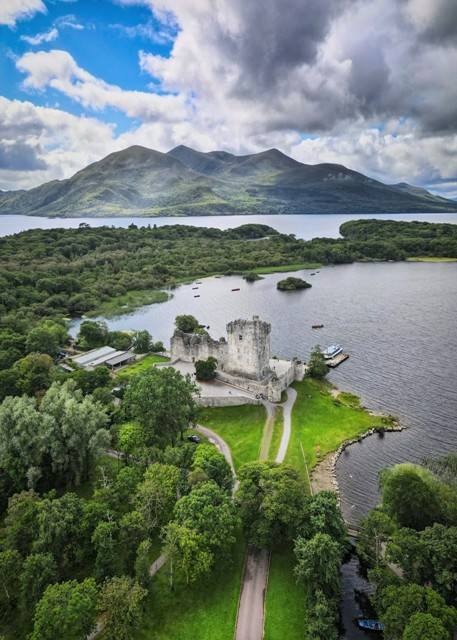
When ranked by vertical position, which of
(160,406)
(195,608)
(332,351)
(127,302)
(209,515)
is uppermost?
(160,406)

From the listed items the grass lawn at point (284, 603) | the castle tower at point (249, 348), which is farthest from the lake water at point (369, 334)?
the castle tower at point (249, 348)

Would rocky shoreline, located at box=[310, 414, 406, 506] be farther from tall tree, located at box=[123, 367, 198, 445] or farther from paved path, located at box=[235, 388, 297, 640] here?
tall tree, located at box=[123, 367, 198, 445]

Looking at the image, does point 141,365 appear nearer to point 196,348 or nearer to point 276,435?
point 196,348

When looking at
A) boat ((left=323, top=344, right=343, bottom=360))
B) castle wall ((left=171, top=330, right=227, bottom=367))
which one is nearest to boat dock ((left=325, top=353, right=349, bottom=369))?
boat ((left=323, top=344, right=343, bottom=360))

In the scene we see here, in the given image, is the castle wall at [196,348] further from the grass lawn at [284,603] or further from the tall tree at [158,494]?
the grass lawn at [284,603]

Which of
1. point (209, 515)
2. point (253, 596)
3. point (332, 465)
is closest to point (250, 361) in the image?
point (332, 465)

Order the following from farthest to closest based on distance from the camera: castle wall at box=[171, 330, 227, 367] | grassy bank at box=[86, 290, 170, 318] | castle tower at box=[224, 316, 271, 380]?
1. grassy bank at box=[86, 290, 170, 318]
2. castle wall at box=[171, 330, 227, 367]
3. castle tower at box=[224, 316, 271, 380]
